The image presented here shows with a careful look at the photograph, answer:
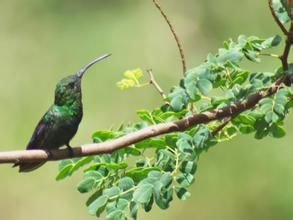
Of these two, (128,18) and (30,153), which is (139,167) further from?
(128,18)

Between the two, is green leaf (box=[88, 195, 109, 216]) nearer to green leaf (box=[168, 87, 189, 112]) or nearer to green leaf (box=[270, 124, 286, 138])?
green leaf (box=[168, 87, 189, 112])

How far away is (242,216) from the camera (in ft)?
13.6

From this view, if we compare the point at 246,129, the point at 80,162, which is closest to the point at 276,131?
the point at 246,129

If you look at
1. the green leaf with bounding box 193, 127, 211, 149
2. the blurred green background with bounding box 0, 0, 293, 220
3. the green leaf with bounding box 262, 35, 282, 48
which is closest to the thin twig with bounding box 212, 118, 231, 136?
the green leaf with bounding box 193, 127, 211, 149

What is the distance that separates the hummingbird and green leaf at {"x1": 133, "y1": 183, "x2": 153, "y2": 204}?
413 millimetres

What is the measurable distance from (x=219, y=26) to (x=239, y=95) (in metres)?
3.85

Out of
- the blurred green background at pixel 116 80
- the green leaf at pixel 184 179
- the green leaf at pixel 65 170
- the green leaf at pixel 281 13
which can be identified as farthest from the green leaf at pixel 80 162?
the blurred green background at pixel 116 80

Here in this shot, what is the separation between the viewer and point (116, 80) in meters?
5.09

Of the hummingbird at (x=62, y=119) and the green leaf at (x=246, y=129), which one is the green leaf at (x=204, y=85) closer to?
the green leaf at (x=246, y=129)

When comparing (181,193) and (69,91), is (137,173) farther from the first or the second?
(69,91)

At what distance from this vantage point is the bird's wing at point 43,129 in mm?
1967

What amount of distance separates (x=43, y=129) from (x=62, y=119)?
0.19ft

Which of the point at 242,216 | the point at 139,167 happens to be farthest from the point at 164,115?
the point at 242,216

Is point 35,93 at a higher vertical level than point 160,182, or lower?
lower
